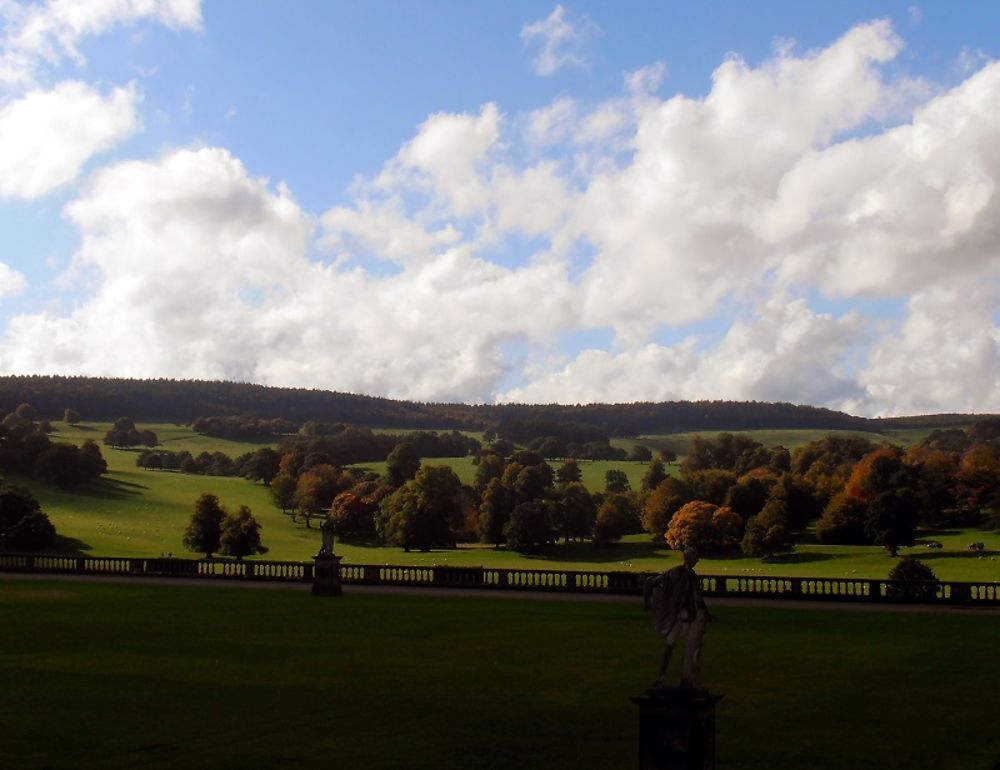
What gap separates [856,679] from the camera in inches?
909

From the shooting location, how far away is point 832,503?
96188mm

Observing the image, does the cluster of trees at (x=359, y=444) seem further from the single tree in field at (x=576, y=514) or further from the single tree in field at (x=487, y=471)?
the single tree in field at (x=576, y=514)

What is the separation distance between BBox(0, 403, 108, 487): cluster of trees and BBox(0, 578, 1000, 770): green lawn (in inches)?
3432

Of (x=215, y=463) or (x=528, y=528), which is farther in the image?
(x=215, y=463)

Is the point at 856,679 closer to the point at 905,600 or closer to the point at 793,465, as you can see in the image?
the point at 905,600

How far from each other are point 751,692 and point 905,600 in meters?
20.1

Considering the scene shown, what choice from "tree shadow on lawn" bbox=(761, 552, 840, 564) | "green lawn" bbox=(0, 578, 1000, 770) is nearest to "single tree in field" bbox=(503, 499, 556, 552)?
"tree shadow on lawn" bbox=(761, 552, 840, 564)

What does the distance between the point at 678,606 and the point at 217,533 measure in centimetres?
7441

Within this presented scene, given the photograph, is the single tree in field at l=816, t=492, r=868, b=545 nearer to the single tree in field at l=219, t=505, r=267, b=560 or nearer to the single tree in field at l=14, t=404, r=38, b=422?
the single tree in field at l=219, t=505, r=267, b=560

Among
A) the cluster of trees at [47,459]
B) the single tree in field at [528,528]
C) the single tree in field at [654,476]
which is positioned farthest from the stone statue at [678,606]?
the cluster of trees at [47,459]

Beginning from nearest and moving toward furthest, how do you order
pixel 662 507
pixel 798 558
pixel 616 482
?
pixel 798 558 → pixel 662 507 → pixel 616 482

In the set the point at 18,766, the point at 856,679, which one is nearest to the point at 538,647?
the point at 856,679

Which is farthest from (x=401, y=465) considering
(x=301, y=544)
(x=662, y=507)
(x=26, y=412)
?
(x=26, y=412)

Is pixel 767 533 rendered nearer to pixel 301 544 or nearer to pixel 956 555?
pixel 956 555
